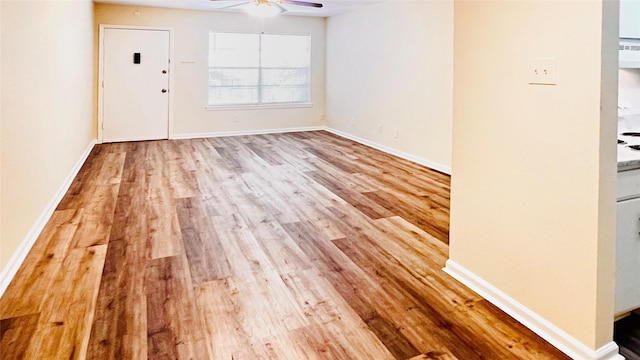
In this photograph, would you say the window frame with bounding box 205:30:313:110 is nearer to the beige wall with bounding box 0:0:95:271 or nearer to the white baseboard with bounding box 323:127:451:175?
the white baseboard with bounding box 323:127:451:175

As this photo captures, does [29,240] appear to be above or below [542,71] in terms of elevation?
below

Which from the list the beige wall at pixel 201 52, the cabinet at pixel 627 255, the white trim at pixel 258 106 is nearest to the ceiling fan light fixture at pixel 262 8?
the beige wall at pixel 201 52

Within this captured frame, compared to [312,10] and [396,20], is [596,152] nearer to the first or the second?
[396,20]

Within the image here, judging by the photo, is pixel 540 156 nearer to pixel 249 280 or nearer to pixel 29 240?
pixel 249 280

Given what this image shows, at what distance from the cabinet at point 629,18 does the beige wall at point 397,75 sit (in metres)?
2.61

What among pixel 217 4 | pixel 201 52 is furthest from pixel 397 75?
pixel 201 52

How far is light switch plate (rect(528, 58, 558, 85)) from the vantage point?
5.61ft

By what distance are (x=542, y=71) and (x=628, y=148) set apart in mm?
612

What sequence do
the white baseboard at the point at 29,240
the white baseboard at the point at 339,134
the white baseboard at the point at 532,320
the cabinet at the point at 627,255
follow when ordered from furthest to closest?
1. the white baseboard at the point at 339,134
2. the white baseboard at the point at 29,240
3. the cabinet at the point at 627,255
4. the white baseboard at the point at 532,320

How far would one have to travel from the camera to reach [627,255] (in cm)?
186

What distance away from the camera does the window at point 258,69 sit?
7.65 m

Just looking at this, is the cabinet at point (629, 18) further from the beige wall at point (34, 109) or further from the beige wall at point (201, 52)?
the beige wall at point (201, 52)

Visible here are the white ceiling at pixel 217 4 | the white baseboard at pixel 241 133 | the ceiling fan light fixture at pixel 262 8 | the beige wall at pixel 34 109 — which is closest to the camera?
the beige wall at pixel 34 109

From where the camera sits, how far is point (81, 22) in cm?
539
